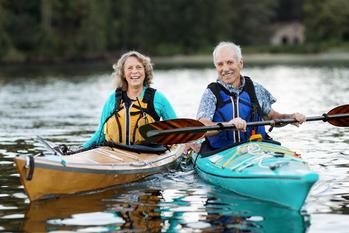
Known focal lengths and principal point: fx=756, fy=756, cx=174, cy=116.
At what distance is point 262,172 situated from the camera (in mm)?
7895

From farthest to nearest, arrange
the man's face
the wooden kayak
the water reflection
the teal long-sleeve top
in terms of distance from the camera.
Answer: the teal long-sleeve top → the man's face → the wooden kayak → the water reflection

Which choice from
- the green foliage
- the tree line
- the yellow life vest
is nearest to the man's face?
the yellow life vest

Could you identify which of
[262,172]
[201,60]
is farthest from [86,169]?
[201,60]

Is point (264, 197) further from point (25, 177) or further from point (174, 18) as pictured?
point (174, 18)

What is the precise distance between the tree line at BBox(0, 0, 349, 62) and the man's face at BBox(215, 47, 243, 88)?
185 ft

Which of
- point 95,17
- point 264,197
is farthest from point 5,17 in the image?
point 264,197

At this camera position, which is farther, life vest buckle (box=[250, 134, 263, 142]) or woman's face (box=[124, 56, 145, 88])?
woman's face (box=[124, 56, 145, 88])

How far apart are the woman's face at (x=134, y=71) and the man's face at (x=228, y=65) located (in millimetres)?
1138

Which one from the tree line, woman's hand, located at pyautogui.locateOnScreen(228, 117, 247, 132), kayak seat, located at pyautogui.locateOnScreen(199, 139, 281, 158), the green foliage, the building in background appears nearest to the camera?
woman's hand, located at pyautogui.locateOnScreen(228, 117, 247, 132)

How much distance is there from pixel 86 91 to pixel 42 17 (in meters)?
40.5

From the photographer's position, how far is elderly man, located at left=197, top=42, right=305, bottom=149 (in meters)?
8.95

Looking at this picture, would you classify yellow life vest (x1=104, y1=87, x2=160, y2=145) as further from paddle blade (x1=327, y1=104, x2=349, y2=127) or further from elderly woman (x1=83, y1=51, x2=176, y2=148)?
paddle blade (x1=327, y1=104, x2=349, y2=127)

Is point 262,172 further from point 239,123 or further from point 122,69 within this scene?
point 122,69

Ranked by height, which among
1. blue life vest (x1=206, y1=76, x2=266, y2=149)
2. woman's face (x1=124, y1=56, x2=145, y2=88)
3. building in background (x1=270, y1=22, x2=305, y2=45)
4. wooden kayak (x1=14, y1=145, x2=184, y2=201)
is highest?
building in background (x1=270, y1=22, x2=305, y2=45)
